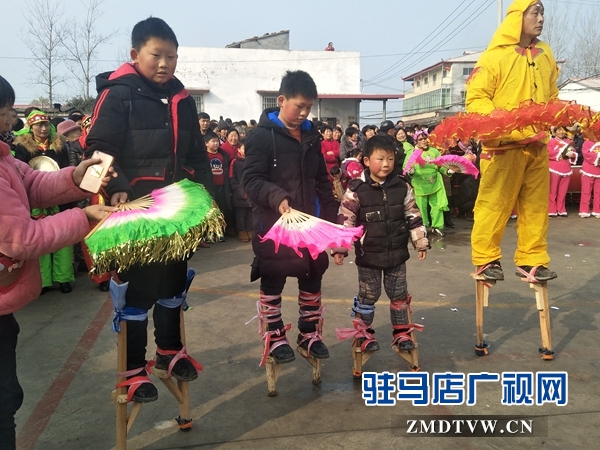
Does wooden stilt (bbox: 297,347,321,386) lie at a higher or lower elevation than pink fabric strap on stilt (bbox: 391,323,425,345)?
lower

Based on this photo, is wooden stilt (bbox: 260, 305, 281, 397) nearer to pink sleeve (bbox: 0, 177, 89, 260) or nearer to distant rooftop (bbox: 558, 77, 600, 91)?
pink sleeve (bbox: 0, 177, 89, 260)

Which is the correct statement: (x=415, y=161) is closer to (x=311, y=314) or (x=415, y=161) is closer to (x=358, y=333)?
(x=358, y=333)

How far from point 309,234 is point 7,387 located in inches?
67.0

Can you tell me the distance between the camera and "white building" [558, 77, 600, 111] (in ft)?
104

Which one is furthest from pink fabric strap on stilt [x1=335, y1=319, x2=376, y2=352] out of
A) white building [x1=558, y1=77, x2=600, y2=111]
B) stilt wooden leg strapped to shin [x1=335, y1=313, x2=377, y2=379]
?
white building [x1=558, y1=77, x2=600, y2=111]

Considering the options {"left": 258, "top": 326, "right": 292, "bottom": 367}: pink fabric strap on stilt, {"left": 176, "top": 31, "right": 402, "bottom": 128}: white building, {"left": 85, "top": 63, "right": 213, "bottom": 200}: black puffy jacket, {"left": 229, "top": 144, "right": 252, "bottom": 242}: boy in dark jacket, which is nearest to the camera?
{"left": 85, "top": 63, "right": 213, "bottom": 200}: black puffy jacket

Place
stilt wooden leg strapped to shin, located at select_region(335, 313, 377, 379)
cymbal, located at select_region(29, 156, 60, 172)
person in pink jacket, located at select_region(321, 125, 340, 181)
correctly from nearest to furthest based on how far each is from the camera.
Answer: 1. stilt wooden leg strapped to shin, located at select_region(335, 313, 377, 379)
2. cymbal, located at select_region(29, 156, 60, 172)
3. person in pink jacket, located at select_region(321, 125, 340, 181)

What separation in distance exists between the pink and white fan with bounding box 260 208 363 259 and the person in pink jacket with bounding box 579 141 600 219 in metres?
10.0

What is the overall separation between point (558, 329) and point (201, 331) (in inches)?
129

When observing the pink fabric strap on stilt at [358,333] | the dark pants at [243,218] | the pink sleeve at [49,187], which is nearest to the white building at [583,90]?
the dark pants at [243,218]

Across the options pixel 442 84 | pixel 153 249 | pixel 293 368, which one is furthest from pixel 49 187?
pixel 442 84

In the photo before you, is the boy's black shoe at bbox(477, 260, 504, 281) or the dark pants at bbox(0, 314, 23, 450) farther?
the boy's black shoe at bbox(477, 260, 504, 281)

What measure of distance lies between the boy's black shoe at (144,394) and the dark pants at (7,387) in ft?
2.10

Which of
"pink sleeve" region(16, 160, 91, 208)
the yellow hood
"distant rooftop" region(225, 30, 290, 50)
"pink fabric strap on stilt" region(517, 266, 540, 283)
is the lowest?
"pink fabric strap on stilt" region(517, 266, 540, 283)
